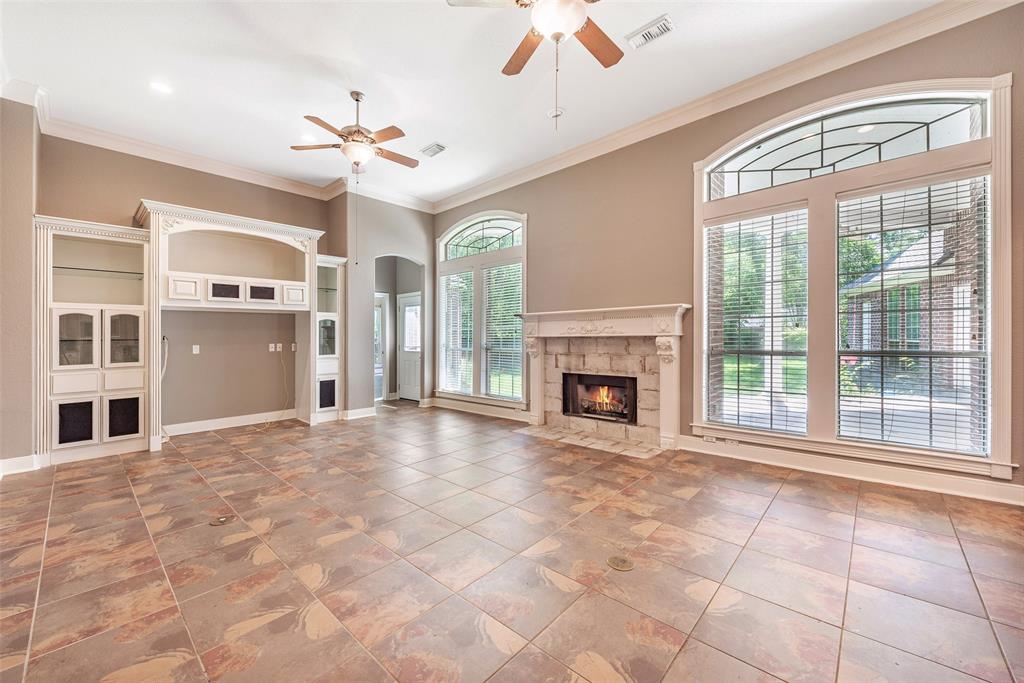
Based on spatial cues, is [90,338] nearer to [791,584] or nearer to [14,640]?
[14,640]

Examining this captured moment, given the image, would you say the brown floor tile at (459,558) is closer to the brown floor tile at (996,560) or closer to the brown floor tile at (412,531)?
the brown floor tile at (412,531)

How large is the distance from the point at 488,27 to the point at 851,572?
4434 millimetres

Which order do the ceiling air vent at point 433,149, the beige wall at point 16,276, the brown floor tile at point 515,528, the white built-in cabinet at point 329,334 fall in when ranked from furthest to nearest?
the white built-in cabinet at point 329,334 < the ceiling air vent at point 433,149 < the beige wall at point 16,276 < the brown floor tile at point 515,528

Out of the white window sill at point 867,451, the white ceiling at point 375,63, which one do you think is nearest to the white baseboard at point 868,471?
the white window sill at point 867,451

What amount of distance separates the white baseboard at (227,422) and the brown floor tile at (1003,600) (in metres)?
7.35

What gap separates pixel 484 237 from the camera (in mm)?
7078

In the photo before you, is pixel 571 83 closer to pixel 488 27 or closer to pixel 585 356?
pixel 488 27

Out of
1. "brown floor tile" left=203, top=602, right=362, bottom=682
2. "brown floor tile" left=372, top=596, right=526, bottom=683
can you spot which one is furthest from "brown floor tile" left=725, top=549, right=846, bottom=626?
"brown floor tile" left=203, top=602, right=362, bottom=682

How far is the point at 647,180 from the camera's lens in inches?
193

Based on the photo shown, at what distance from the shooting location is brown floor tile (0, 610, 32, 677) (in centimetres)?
162

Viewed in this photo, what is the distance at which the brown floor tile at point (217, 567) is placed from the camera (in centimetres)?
213

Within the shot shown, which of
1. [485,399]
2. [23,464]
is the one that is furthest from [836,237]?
[23,464]

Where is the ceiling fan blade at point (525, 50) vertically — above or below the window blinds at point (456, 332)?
above

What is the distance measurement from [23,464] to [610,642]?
566 centimetres
